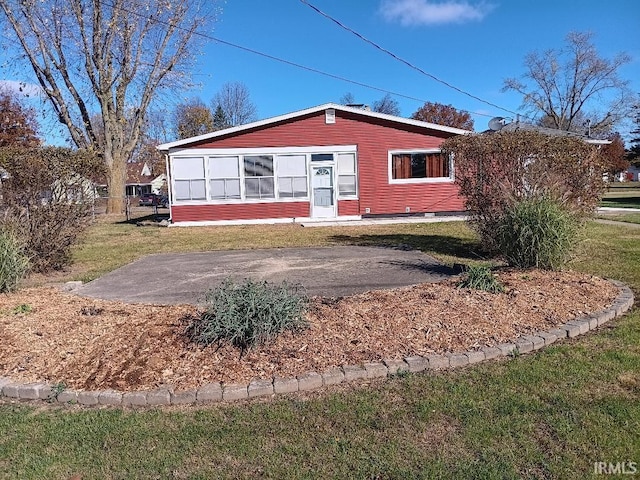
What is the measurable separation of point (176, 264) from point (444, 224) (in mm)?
9754

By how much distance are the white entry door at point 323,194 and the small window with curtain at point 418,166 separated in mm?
2616

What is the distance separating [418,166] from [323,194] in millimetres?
4107

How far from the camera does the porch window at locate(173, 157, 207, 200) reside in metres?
18.5

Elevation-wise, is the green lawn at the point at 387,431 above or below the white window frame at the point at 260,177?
below

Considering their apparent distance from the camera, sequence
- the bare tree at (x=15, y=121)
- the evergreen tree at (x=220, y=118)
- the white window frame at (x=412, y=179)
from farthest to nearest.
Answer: the evergreen tree at (x=220, y=118) < the bare tree at (x=15, y=121) < the white window frame at (x=412, y=179)

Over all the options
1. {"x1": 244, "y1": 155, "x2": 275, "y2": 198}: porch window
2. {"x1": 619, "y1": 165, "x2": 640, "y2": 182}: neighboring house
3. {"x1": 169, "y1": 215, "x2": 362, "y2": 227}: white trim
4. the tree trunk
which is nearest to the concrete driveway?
{"x1": 169, "y1": 215, "x2": 362, "y2": 227}: white trim

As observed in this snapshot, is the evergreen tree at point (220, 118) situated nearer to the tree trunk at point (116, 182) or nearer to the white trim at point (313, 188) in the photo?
the tree trunk at point (116, 182)

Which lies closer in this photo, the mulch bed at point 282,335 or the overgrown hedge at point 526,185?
the mulch bed at point 282,335

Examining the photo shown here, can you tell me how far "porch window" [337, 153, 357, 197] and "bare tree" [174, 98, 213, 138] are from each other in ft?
118

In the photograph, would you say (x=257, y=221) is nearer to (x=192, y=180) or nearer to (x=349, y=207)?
(x=192, y=180)

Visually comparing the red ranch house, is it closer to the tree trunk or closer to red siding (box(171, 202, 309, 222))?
red siding (box(171, 202, 309, 222))

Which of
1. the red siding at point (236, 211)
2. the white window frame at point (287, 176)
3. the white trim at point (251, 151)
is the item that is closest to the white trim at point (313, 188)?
the white window frame at point (287, 176)

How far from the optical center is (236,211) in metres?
18.9

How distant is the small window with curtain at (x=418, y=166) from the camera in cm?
1944
